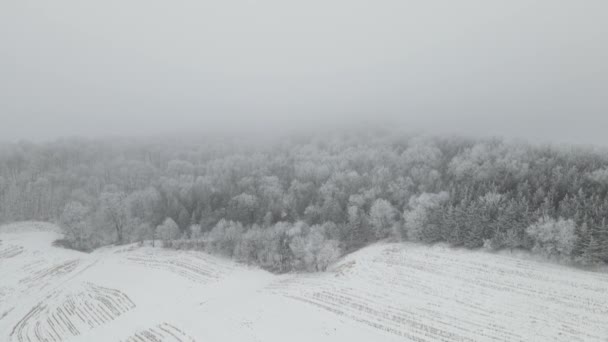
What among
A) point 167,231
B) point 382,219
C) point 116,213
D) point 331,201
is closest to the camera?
point 382,219

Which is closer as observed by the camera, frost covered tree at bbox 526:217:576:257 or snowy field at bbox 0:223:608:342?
snowy field at bbox 0:223:608:342

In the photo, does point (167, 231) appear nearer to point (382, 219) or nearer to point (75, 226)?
point (75, 226)

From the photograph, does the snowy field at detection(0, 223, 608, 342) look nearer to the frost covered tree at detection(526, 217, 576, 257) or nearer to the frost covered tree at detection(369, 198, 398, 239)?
the frost covered tree at detection(526, 217, 576, 257)

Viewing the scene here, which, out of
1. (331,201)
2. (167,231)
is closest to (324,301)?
(331,201)

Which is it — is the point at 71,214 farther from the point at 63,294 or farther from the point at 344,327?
the point at 344,327

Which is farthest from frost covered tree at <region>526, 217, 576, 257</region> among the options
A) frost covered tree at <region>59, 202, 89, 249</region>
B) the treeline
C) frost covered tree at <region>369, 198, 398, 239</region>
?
frost covered tree at <region>59, 202, 89, 249</region>

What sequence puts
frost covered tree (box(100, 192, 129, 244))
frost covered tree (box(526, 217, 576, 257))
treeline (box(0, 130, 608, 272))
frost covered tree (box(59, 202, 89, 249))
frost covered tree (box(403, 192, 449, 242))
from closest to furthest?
frost covered tree (box(526, 217, 576, 257)) < treeline (box(0, 130, 608, 272)) < frost covered tree (box(403, 192, 449, 242)) < frost covered tree (box(59, 202, 89, 249)) < frost covered tree (box(100, 192, 129, 244))

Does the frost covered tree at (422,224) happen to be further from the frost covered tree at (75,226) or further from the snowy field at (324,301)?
the frost covered tree at (75,226)
